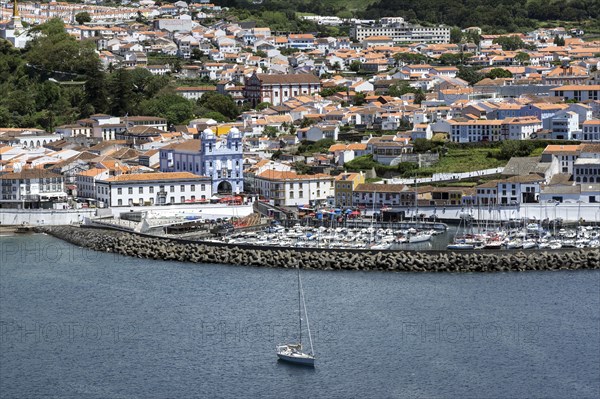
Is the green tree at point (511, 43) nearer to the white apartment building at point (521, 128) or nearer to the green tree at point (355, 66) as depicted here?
the green tree at point (355, 66)

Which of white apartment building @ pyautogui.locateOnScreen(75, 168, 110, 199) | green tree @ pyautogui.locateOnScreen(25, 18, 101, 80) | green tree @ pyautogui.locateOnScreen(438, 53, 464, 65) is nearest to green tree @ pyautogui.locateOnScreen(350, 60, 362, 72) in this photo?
green tree @ pyautogui.locateOnScreen(438, 53, 464, 65)

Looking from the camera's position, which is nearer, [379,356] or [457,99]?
[379,356]

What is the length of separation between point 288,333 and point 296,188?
10441mm

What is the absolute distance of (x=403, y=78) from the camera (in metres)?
41.2

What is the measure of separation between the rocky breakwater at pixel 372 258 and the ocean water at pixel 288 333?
0.37m

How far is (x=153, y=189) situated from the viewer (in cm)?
2734

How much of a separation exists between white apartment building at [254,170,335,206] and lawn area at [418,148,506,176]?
2.10 metres

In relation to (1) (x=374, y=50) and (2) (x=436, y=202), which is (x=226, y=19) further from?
(2) (x=436, y=202)

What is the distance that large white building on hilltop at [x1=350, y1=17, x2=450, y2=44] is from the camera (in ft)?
166

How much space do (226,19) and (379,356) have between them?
37.0 meters

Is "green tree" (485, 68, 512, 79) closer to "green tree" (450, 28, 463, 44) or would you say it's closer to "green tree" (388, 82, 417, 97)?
"green tree" (388, 82, 417, 97)

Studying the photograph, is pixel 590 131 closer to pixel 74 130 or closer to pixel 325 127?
pixel 325 127

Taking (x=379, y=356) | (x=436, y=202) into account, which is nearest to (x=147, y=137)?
(x=436, y=202)

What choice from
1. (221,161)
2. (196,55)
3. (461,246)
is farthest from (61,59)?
(461,246)
